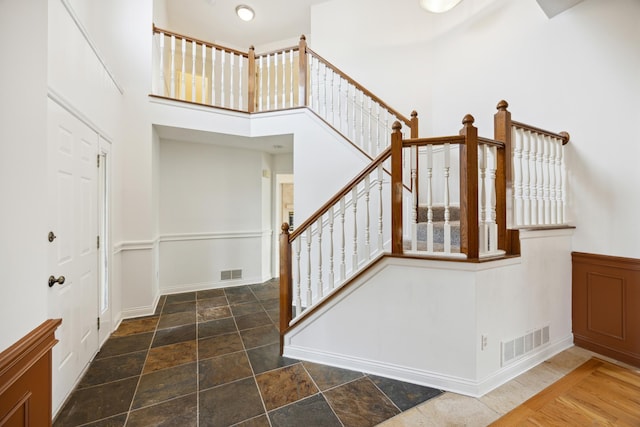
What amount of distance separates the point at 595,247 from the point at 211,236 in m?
4.85

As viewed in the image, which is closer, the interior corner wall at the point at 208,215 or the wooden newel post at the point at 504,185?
the wooden newel post at the point at 504,185

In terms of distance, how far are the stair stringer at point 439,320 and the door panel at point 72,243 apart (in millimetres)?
1636

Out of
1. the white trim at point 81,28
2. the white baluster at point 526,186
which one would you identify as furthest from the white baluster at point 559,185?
the white trim at point 81,28

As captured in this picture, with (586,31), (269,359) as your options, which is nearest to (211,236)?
(269,359)

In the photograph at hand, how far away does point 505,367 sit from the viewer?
6.53ft

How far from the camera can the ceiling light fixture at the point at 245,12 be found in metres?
4.59

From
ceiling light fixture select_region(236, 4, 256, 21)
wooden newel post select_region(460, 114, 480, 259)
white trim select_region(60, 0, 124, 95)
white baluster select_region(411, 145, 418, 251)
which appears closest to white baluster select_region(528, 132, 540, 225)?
wooden newel post select_region(460, 114, 480, 259)

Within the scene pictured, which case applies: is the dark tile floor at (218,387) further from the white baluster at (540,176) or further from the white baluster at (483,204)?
the white baluster at (540,176)

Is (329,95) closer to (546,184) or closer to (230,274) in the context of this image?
(546,184)

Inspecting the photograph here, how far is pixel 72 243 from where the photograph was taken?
1940 millimetres

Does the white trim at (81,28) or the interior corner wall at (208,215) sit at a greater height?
the white trim at (81,28)

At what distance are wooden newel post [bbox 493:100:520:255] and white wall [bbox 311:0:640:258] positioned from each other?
3.59ft

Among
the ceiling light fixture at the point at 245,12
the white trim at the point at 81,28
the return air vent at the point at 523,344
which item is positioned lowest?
the return air vent at the point at 523,344

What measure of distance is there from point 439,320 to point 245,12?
5.68 meters
